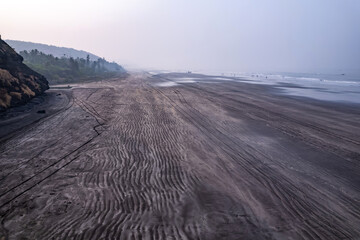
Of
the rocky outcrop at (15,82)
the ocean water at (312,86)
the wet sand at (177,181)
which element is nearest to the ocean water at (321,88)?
the ocean water at (312,86)

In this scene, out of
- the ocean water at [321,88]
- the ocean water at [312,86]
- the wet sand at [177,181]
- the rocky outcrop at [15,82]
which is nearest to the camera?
the wet sand at [177,181]

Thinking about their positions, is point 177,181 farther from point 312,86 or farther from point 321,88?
point 312,86

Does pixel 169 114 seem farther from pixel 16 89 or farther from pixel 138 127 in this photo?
pixel 16 89

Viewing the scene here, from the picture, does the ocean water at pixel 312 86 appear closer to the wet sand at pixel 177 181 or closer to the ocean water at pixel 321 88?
the ocean water at pixel 321 88

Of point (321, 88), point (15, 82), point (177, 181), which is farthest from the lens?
point (321, 88)

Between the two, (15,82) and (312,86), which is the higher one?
(15,82)

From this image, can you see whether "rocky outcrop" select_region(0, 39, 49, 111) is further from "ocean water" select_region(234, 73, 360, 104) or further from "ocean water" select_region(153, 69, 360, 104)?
"ocean water" select_region(234, 73, 360, 104)

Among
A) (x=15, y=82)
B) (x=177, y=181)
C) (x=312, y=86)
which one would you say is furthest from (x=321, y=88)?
(x=15, y=82)
